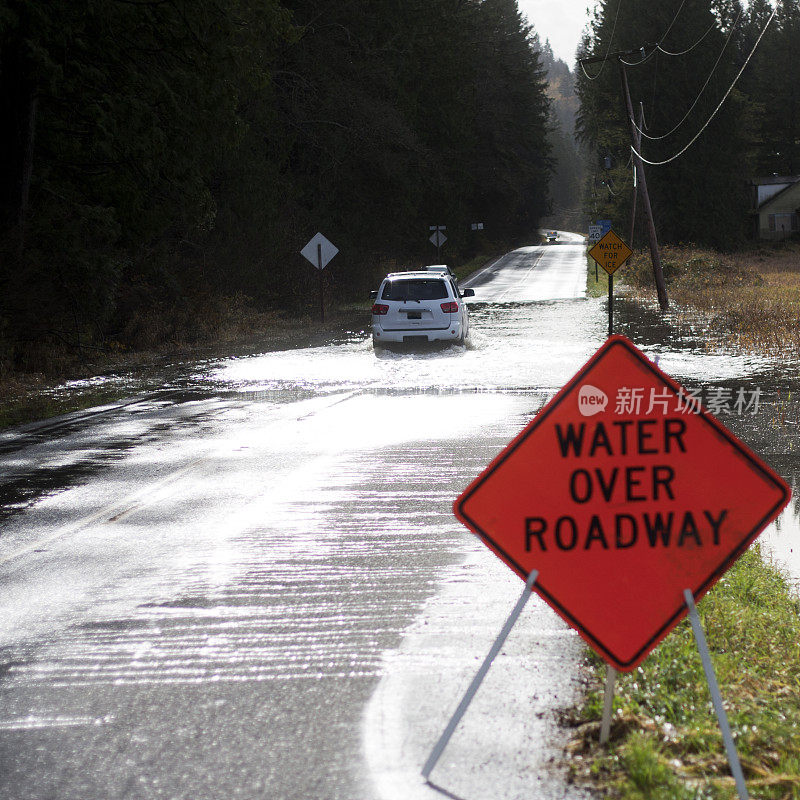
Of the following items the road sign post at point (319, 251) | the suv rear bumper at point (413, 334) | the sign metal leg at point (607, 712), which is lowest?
the suv rear bumper at point (413, 334)

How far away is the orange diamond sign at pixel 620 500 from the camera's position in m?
4.32

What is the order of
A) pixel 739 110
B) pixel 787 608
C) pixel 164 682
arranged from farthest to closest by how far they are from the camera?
pixel 739 110 → pixel 787 608 → pixel 164 682

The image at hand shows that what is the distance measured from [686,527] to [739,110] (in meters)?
79.0

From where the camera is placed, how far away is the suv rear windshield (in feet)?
78.0

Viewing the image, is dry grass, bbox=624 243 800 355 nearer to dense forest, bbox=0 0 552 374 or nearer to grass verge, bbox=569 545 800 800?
dense forest, bbox=0 0 552 374

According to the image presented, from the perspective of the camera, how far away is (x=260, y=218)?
3569 centimetres

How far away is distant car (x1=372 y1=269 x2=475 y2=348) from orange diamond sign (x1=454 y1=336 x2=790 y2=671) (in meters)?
19.3

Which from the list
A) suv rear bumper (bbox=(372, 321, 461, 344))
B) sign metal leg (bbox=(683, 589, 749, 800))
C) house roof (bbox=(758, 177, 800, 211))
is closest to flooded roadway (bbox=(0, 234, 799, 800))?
sign metal leg (bbox=(683, 589, 749, 800))

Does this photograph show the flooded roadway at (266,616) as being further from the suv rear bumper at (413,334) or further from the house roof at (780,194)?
the house roof at (780,194)

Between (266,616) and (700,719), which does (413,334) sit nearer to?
(266,616)

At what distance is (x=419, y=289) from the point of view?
2381cm

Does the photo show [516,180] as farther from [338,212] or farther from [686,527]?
[686,527]

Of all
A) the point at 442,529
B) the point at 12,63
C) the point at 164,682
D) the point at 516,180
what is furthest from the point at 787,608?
the point at 516,180

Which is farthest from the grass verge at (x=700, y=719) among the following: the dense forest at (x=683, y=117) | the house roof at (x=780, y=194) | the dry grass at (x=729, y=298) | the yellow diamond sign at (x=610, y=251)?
the house roof at (x=780, y=194)
